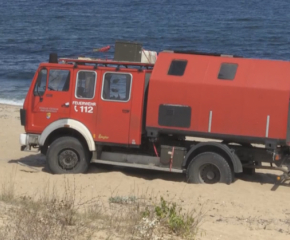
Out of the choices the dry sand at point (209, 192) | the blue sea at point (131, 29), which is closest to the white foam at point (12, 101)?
the blue sea at point (131, 29)

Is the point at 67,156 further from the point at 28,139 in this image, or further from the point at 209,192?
the point at 209,192

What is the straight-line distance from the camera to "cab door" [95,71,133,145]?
13234 mm

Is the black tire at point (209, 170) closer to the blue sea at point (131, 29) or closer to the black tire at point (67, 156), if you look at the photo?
the black tire at point (67, 156)

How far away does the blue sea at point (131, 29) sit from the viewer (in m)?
41.3

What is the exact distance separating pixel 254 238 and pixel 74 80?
551 centimetres

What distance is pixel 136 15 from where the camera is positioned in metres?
60.7

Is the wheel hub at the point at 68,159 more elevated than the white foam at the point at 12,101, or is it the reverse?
the white foam at the point at 12,101

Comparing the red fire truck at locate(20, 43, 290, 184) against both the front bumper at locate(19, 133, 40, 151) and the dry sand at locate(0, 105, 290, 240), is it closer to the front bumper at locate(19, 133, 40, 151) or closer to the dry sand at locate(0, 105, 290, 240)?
the front bumper at locate(19, 133, 40, 151)

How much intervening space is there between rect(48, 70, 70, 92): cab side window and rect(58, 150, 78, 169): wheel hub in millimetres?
1304

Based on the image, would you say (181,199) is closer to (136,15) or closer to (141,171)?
(141,171)

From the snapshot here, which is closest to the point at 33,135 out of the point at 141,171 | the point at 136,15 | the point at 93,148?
the point at 93,148

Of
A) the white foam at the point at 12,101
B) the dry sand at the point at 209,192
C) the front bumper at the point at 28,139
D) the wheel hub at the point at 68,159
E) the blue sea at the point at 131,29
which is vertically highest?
the blue sea at the point at 131,29

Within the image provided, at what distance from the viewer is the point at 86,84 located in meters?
13.5

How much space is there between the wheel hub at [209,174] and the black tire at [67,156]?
2422 mm
